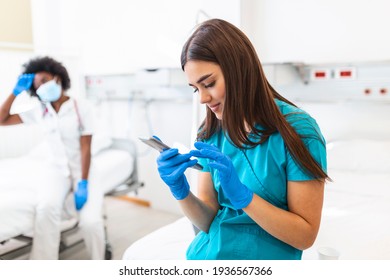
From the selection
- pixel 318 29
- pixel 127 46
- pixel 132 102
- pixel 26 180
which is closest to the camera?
pixel 318 29

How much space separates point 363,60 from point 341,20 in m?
0.19

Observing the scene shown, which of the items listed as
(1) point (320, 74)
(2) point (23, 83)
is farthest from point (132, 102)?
(1) point (320, 74)

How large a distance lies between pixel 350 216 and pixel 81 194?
132cm

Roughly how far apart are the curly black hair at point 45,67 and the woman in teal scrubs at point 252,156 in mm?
1004

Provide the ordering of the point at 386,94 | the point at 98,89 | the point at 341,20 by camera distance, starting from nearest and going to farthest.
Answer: the point at 341,20, the point at 386,94, the point at 98,89

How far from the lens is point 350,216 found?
1396mm

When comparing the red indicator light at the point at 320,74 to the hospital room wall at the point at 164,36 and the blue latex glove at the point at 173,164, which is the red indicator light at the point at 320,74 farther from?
the blue latex glove at the point at 173,164

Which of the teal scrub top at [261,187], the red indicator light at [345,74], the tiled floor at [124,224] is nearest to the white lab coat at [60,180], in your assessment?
the tiled floor at [124,224]

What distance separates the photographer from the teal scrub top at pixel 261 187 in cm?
84

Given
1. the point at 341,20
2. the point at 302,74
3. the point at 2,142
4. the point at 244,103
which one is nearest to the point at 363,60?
the point at 341,20

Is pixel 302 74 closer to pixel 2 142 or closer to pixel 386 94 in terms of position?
pixel 386 94

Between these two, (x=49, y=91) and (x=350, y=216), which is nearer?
(x=350, y=216)

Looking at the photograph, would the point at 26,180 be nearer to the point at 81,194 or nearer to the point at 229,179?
the point at 81,194

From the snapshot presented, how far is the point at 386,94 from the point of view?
144cm
